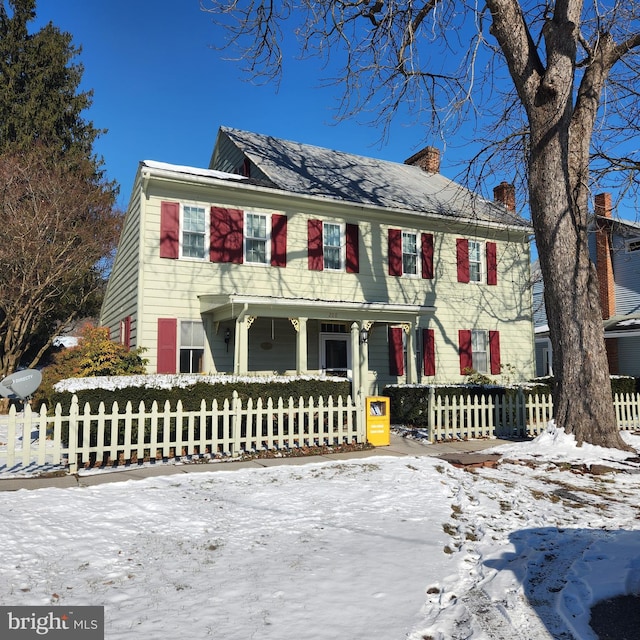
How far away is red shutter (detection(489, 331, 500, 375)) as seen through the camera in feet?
59.5

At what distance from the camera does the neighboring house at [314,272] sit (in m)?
13.4

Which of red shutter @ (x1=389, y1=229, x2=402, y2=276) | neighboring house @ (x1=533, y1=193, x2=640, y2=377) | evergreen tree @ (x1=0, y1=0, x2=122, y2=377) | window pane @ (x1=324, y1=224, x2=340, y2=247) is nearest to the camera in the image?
window pane @ (x1=324, y1=224, x2=340, y2=247)

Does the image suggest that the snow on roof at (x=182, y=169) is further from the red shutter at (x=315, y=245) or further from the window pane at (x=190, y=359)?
the window pane at (x=190, y=359)

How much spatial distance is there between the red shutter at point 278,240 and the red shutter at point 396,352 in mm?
4252

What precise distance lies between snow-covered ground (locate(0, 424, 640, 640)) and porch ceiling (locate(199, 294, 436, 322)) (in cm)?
583

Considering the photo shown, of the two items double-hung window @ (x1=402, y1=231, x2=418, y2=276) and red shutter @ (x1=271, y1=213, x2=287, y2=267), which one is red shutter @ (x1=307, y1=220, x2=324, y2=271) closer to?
red shutter @ (x1=271, y1=213, x2=287, y2=267)

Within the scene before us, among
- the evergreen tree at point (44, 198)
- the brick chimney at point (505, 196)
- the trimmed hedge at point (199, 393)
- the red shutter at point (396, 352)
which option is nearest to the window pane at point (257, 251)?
the red shutter at point (396, 352)

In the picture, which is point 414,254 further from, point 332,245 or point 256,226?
point 256,226

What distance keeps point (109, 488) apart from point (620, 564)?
5.48 metres

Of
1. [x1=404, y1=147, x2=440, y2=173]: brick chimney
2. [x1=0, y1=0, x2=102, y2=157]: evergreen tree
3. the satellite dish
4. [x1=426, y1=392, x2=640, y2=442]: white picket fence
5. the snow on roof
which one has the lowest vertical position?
[x1=426, y1=392, x2=640, y2=442]: white picket fence

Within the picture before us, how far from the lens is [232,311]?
12.5 meters

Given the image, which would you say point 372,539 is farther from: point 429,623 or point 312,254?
point 312,254

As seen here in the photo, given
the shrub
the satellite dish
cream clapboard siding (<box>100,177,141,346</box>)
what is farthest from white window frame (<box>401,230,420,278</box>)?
the satellite dish

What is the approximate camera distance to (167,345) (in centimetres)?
1323
